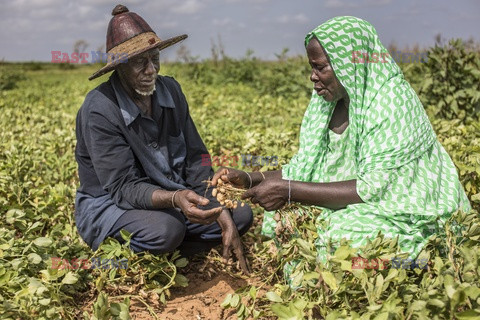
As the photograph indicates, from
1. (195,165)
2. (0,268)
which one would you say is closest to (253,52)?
(195,165)

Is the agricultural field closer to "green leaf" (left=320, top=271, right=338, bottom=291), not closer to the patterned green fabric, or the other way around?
"green leaf" (left=320, top=271, right=338, bottom=291)

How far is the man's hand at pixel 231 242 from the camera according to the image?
2.75m

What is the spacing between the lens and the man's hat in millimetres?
2625

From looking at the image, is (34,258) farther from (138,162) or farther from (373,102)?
(373,102)

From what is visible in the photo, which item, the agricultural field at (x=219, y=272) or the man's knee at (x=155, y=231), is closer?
the agricultural field at (x=219, y=272)

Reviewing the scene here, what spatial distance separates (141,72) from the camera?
2.67 m

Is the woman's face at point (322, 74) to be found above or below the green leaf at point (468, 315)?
above

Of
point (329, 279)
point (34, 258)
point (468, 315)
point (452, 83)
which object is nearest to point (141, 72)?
point (34, 258)

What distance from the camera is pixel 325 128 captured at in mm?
2637

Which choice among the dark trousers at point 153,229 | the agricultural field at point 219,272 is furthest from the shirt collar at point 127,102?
the agricultural field at point 219,272

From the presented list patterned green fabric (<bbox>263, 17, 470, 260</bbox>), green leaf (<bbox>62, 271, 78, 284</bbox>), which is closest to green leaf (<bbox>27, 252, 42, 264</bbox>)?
green leaf (<bbox>62, 271, 78, 284</bbox>)

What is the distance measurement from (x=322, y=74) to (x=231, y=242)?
991 millimetres

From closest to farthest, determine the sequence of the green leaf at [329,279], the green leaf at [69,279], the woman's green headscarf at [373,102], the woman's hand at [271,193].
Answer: the green leaf at [329,279] < the green leaf at [69,279] < the woman's green headscarf at [373,102] < the woman's hand at [271,193]

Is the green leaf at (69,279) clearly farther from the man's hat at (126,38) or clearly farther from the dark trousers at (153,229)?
the man's hat at (126,38)
